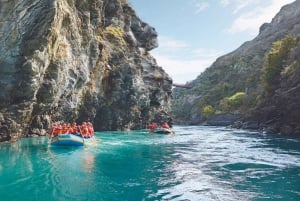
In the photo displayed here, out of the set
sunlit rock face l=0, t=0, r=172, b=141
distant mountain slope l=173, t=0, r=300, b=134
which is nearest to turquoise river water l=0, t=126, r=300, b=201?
sunlit rock face l=0, t=0, r=172, b=141

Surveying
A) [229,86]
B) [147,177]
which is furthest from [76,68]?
[229,86]

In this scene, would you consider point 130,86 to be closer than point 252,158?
No

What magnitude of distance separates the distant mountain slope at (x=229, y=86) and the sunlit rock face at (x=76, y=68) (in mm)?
29377

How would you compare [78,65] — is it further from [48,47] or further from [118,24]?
[118,24]

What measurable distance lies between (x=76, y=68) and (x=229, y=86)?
99.9 meters

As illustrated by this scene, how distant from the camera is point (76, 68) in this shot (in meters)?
46.7

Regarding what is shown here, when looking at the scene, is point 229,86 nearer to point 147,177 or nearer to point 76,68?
point 76,68

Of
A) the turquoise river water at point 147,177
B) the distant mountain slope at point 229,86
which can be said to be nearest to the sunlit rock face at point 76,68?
the turquoise river water at point 147,177

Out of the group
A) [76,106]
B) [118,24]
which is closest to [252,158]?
[76,106]

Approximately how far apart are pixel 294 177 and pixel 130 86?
5337cm

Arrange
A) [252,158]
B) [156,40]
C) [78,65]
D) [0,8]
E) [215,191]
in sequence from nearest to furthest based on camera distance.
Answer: [215,191] < [252,158] < [0,8] < [78,65] < [156,40]

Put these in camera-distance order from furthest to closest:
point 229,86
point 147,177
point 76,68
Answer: point 229,86, point 76,68, point 147,177

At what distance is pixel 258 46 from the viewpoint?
524 ft

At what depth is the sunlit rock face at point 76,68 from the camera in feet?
106
